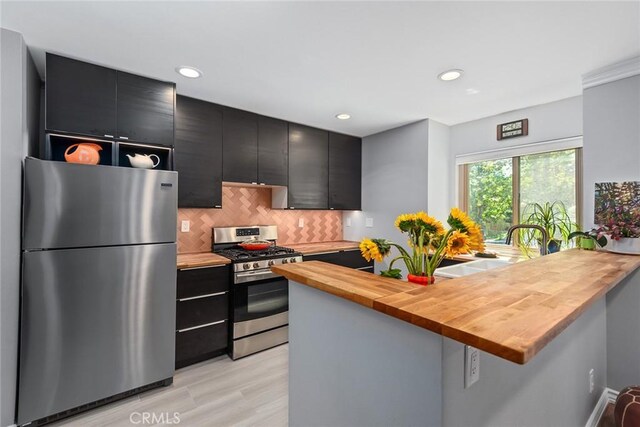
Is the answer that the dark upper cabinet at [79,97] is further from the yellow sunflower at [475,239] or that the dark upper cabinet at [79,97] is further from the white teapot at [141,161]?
the yellow sunflower at [475,239]

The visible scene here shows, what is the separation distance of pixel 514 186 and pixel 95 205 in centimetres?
386

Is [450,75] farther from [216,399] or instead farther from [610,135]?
[216,399]

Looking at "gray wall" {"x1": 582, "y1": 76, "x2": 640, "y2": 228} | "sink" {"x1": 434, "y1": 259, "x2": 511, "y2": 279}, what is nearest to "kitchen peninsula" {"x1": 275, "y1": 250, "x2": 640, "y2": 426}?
"sink" {"x1": 434, "y1": 259, "x2": 511, "y2": 279}

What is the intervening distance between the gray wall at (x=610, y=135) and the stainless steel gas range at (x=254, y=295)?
257cm

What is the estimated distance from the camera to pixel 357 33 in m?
1.72

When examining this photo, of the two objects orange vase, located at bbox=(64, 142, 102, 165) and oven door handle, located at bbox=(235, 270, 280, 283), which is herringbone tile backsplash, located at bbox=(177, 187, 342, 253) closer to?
oven door handle, located at bbox=(235, 270, 280, 283)

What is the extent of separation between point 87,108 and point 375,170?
305 centimetres

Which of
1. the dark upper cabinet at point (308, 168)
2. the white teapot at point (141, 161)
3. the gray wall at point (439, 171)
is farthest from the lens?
the dark upper cabinet at point (308, 168)

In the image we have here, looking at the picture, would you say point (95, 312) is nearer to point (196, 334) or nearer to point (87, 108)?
point (196, 334)

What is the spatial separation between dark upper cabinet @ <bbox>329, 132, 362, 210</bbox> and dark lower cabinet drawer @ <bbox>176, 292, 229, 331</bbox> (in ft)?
5.92

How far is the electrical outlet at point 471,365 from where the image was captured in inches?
33.0

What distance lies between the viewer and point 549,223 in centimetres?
280

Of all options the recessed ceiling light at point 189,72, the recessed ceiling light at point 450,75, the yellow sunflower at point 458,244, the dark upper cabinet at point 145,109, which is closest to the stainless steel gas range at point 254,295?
the dark upper cabinet at point 145,109

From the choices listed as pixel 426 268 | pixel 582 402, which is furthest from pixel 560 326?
pixel 582 402
